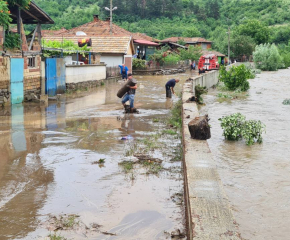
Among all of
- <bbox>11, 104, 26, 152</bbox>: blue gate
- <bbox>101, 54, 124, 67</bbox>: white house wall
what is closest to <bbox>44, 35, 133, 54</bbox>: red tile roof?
<bbox>101, 54, 124, 67</bbox>: white house wall

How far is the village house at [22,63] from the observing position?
52.0 feet

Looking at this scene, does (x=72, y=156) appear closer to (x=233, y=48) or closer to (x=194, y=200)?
(x=194, y=200)

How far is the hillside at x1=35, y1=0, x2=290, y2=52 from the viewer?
90688 mm

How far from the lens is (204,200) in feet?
17.5

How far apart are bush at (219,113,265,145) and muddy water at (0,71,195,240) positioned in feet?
5.13

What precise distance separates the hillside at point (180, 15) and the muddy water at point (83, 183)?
71757 millimetres

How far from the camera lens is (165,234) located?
5.12 m

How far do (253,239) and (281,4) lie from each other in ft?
487

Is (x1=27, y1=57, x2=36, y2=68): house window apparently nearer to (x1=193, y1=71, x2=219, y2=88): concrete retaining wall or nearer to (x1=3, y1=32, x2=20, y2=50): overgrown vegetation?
(x1=3, y1=32, x2=20, y2=50): overgrown vegetation

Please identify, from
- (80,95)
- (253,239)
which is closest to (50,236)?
(253,239)

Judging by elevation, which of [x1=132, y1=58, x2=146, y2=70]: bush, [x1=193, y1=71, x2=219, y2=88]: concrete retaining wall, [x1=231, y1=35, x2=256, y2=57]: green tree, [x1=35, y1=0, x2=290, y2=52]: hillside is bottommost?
[x1=193, y1=71, x2=219, y2=88]: concrete retaining wall

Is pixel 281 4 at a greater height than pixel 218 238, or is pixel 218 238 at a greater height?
pixel 281 4

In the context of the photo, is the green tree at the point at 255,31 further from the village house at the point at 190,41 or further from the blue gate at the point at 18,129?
the blue gate at the point at 18,129

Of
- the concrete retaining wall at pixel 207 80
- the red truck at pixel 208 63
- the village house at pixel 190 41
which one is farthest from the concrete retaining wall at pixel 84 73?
the village house at pixel 190 41
